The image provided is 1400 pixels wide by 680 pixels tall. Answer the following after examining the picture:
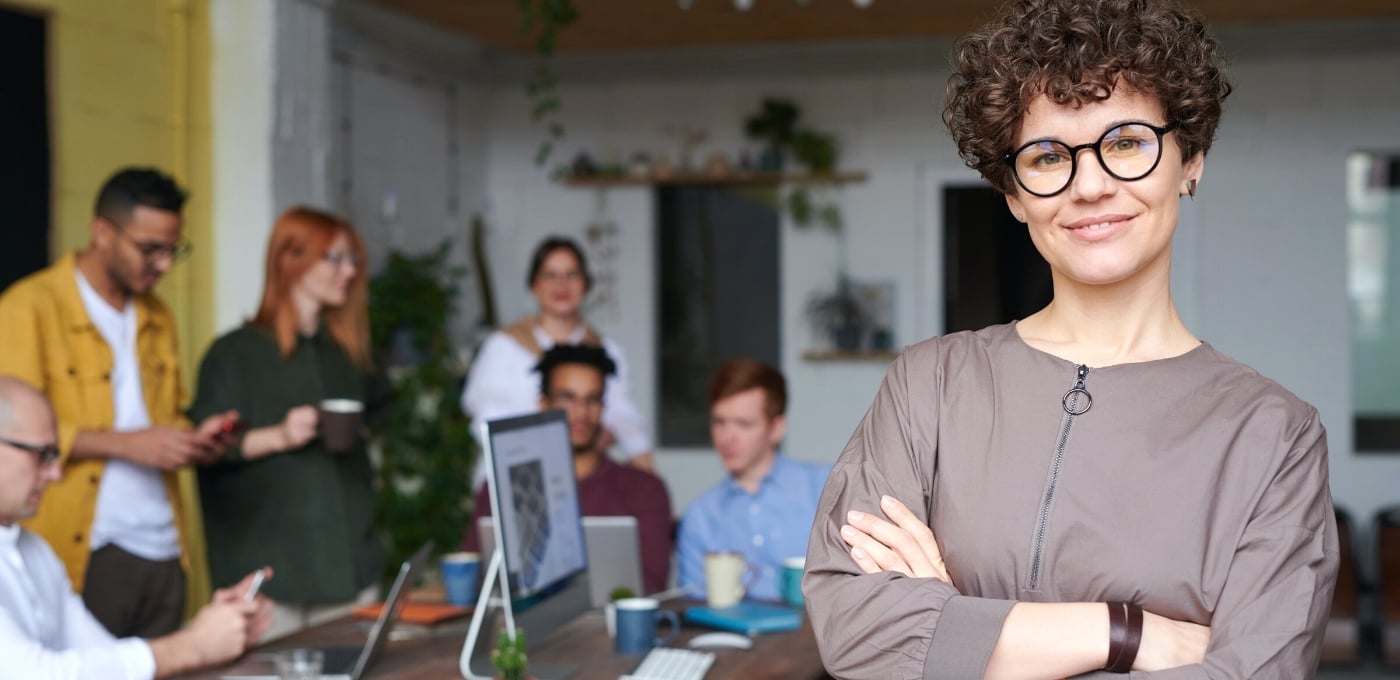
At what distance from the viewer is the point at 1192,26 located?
133cm

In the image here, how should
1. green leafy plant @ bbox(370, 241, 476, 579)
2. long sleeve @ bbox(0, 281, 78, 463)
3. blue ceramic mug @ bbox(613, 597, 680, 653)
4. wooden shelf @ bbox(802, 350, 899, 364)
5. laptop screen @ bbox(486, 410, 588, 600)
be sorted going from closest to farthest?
laptop screen @ bbox(486, 410, 588, 600)
blue ceramic mug @ bbox(613, 597, 680, 653)
long sleeve @ bbox(0, 281, 78, 463)
green leafy plant @ bbox(370, 241, 476, 579)
wooden shelf @ bbox(802, 350, 899, 364)

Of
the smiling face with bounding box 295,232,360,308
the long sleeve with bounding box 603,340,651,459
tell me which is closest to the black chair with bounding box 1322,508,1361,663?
the long sleeve with bounding box 603,340,651,459


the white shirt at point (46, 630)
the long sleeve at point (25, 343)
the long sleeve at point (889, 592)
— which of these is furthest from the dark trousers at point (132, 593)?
the long sleeve at point (889, 592)

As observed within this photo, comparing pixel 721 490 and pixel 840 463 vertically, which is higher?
pixel 840 463

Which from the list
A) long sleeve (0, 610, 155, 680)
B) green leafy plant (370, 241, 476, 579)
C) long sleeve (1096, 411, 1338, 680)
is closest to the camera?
long sleeve (1096, 411, 1338, 680)

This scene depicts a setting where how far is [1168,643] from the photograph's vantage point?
1248mm

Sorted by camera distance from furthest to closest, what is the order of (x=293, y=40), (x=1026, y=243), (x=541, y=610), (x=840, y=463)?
(x=1026, y=243)
(x=293, y=40)
(x=541, y=610)
(x=840, y=463)

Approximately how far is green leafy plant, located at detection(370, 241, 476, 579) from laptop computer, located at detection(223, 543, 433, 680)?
3.32 m

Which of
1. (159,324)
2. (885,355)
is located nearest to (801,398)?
(885,355)

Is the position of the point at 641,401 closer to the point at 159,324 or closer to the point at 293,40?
the point at 293,40

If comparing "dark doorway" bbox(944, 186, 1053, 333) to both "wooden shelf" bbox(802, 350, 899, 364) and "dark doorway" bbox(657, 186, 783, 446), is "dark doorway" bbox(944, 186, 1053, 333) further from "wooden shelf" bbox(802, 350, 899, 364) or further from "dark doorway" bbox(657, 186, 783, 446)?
"dark doorway" bbox(657, 186, 783, 446)

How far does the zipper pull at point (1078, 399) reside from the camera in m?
1.34

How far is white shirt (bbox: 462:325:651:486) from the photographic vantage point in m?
4.14

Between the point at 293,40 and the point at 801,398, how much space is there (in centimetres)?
331
